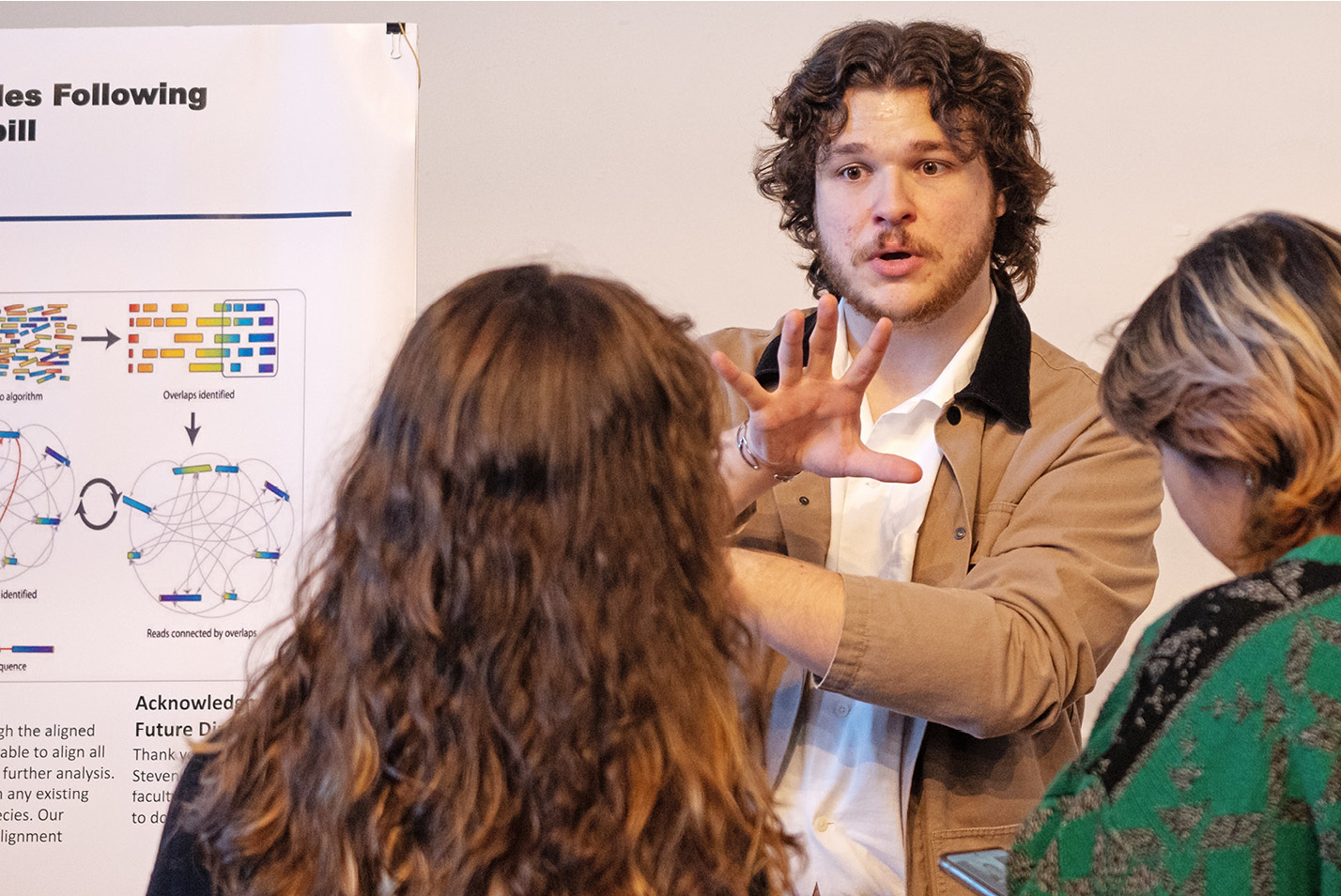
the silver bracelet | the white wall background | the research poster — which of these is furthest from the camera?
the white wall background

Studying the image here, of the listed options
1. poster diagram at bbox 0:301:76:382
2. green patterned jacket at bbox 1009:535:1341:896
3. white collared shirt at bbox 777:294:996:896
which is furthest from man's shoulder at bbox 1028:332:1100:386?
poster diagram at bbox 0:301:76:382

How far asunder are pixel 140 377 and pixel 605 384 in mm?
1604

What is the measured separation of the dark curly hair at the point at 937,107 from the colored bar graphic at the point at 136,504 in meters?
1.25

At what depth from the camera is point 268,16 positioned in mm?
2678

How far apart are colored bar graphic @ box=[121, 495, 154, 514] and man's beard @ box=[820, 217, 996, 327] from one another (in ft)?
4.22

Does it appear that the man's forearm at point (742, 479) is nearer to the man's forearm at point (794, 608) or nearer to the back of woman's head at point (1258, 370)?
the man's forearm at point (794, 608)

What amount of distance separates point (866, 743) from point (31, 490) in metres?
1.55

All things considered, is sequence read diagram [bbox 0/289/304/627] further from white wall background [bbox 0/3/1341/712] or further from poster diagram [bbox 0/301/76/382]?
white wall background [bbox 0/3/1341/712]

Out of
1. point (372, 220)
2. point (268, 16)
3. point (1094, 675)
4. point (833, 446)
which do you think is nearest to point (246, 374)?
point (372, 220)

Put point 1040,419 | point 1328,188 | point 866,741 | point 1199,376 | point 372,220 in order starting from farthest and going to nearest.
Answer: point 1328,188 → point 372,220 → point 1040,419 → point 866,741 → point 1199,376

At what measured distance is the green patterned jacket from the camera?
0.86m

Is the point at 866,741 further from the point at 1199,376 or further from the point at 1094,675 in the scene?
the point at 1199,376

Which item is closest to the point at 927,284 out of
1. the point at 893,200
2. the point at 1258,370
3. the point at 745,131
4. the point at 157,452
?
the point at 893,200

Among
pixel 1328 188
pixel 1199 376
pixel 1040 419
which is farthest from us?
pixel 1328 188
